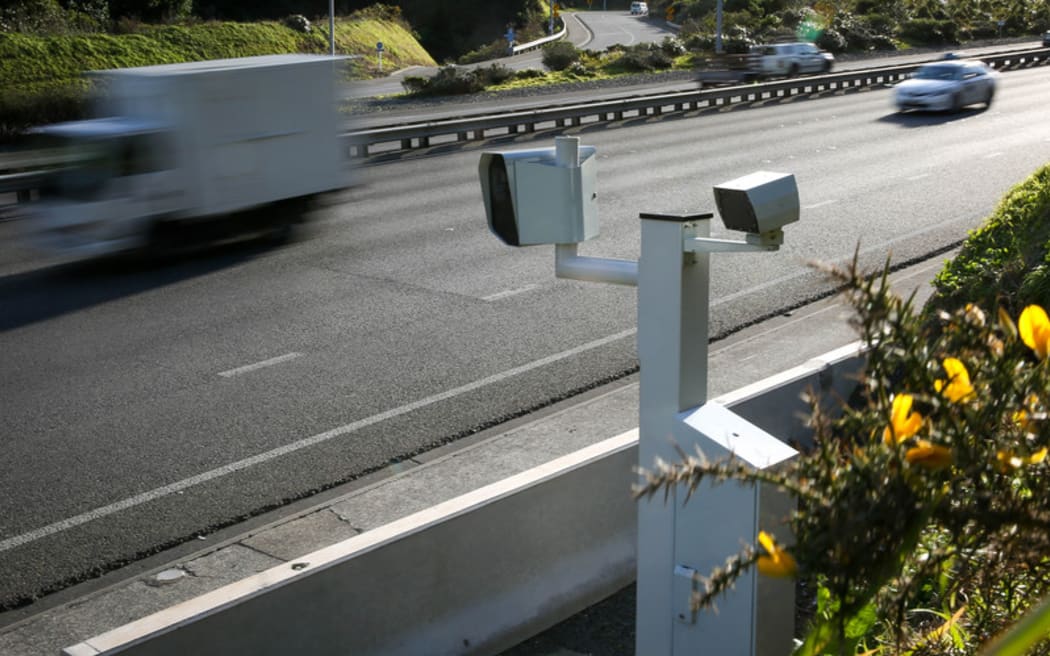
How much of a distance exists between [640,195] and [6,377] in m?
9.94

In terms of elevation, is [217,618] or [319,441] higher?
[217,618]

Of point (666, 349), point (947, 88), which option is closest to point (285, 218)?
point (666, 349)

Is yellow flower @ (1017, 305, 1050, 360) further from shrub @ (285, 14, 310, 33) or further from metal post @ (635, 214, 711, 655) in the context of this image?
shrub @ (285, 14, 310, 33)

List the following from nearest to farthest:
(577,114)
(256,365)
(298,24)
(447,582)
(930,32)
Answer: (447,582), (256,365), (577,114), (298,24), (930,32)

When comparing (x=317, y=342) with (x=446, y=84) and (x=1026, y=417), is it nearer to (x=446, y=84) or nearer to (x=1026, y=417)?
(x=1026, y=417)

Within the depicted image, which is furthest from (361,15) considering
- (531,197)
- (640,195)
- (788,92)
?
(531,197)

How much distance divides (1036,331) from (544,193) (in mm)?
1771

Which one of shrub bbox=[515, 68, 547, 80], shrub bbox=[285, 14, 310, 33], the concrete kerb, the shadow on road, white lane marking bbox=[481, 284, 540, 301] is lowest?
the concrete kerb

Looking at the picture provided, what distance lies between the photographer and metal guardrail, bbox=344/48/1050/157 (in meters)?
23.3

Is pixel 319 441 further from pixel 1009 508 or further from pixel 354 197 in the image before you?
pixel 354 197

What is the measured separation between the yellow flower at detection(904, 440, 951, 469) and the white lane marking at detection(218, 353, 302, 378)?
748cm

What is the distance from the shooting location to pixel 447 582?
4.25 m

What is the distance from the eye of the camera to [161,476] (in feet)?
22.6

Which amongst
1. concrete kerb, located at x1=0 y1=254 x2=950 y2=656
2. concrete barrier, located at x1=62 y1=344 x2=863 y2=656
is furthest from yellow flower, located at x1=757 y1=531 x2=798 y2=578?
concrete kerb, located at x1=0 y1=254 x2=950 y2=656
